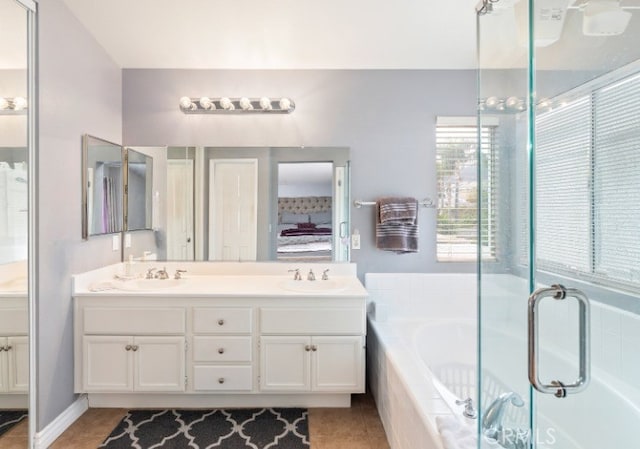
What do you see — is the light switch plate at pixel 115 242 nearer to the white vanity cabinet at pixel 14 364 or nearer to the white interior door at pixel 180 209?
the white interior door at pixel 180 209

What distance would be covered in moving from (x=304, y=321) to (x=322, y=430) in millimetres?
621

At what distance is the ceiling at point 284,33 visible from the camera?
2.08 metres

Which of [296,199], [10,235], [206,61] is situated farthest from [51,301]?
[206,61]

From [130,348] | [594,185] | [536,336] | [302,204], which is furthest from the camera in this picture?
[302,204]

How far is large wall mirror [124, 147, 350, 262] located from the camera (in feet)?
8.75

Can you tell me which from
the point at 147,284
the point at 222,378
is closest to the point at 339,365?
the point at 222,378

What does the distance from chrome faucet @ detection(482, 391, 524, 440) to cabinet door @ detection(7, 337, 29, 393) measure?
84.8 inches

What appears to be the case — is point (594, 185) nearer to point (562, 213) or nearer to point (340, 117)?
point (562, 213)

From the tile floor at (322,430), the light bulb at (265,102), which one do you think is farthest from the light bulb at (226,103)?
the tile floor at (322,430)

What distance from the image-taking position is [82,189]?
7.45ft

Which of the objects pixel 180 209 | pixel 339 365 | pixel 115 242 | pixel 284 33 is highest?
pixel 284 33

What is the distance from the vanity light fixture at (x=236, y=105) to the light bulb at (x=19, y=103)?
0.98 m

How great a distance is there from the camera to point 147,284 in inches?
95.5

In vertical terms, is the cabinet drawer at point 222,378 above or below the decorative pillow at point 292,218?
below
